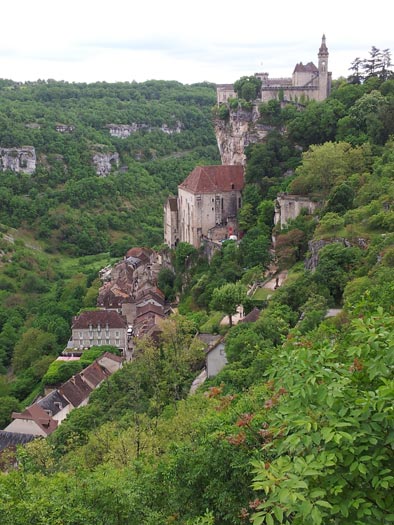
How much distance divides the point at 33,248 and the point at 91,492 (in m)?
85.7

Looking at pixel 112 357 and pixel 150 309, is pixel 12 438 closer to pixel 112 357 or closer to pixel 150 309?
pixel 112 357

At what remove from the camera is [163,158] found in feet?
429

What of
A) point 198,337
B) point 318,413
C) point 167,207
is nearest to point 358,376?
point 318,413

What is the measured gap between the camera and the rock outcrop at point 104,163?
12186 centimetres

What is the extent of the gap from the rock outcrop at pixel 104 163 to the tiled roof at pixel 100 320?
71981mm

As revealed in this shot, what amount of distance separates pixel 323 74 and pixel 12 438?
141ft

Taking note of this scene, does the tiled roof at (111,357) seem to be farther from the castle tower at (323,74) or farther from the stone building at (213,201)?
the castle tower at (323,74)

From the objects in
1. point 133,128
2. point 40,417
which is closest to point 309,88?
point 40,417

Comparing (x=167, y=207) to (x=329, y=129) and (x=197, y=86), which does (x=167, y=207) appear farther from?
(x=197, y=86)

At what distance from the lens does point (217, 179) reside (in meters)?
55.2

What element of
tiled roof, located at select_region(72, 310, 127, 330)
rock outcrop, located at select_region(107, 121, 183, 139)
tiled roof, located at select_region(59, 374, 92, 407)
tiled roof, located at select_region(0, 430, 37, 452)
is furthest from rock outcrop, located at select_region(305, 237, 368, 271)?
rock outcrop, located at select_region(107, 121, 183, 139)

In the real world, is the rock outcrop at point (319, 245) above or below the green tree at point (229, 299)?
above

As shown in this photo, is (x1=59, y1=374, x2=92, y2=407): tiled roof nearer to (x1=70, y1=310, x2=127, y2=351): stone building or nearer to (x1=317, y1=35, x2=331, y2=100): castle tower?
(x1=70, y1=310, x2=127, y2=351): stone building

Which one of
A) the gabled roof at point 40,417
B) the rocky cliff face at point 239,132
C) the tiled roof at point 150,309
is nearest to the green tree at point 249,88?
the rocky cliff face at point 239,132
